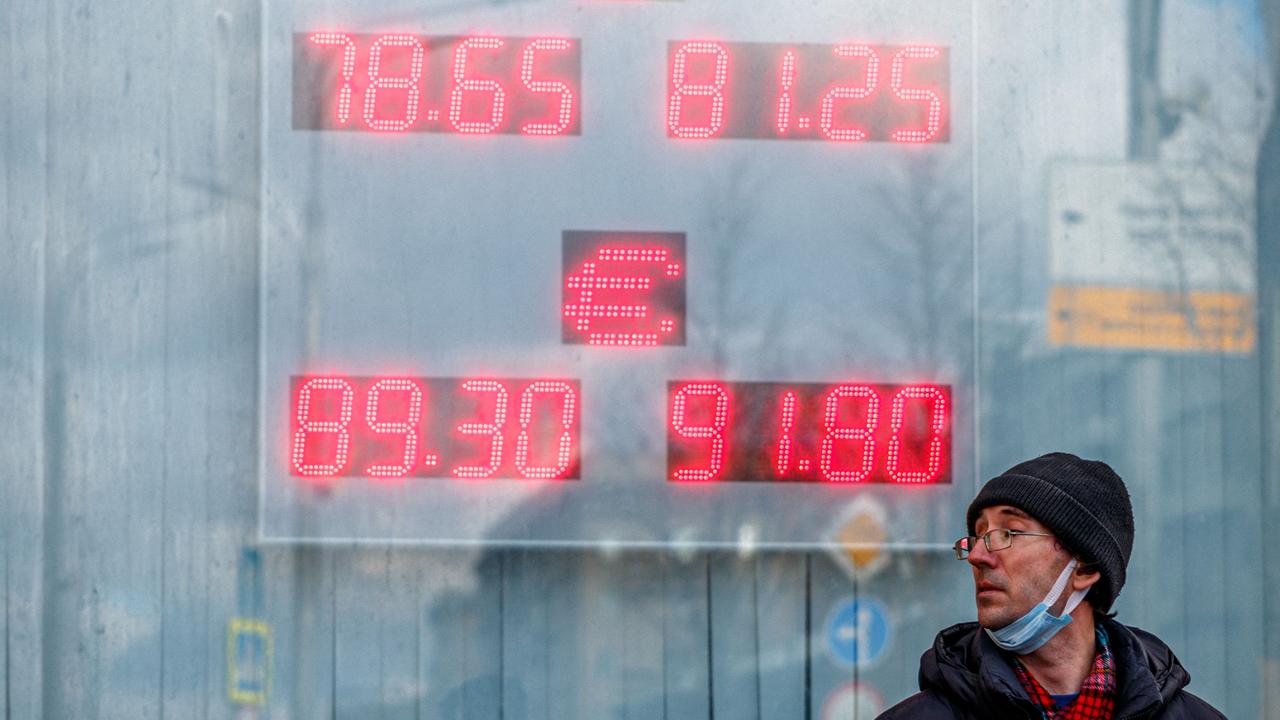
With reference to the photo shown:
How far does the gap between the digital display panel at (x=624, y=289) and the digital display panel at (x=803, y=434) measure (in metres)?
0.20

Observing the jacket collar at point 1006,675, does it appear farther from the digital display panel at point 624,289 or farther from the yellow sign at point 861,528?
the digital display panel at point 624,289

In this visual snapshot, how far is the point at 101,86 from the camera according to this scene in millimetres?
3744

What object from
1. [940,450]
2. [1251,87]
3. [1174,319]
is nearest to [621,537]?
[940,450]

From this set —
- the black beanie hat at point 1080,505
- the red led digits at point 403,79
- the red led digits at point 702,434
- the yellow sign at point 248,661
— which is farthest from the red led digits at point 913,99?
the yellow sign at point 248,661

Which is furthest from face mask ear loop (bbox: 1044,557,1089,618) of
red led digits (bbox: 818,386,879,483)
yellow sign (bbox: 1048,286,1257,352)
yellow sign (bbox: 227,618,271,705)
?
yellow sign (bbox: 227,618,271,705)

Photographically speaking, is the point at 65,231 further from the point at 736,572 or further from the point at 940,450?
the point at 940,450

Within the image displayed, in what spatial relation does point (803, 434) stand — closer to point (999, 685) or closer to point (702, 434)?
point (702, 434)

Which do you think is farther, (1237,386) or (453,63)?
(1237,386)

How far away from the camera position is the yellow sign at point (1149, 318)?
3.79m

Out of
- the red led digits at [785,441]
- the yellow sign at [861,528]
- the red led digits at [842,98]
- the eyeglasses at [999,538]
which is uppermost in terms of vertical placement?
the red led digits at [842,98]

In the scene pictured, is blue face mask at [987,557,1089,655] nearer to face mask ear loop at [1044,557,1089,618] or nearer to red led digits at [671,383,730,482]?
face mask ear loop at [1044,557,1089,618]

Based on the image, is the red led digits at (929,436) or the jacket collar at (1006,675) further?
the red led digits at (929,436)

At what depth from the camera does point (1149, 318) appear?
380cm

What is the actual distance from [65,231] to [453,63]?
1.27 meters
